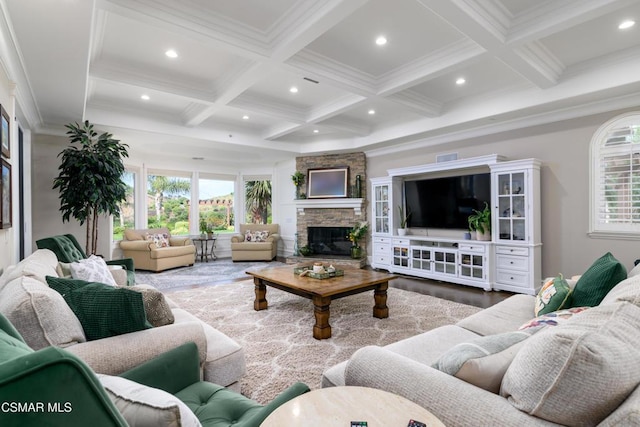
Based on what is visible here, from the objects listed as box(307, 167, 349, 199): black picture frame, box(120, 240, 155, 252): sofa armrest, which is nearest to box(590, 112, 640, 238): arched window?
box(307, 167, 349, 199): black picture frame

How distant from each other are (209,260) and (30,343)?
Answer: 22.4ft

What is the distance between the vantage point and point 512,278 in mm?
4586

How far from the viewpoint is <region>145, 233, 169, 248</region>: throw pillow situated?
6.73 m

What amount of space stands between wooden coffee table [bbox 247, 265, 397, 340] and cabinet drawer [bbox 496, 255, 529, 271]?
216 centimetres

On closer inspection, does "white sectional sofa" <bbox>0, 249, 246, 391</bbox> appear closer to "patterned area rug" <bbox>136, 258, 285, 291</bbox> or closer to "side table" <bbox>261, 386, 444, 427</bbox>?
"side table" <bbox>261, 386, 444, 427</bbox>

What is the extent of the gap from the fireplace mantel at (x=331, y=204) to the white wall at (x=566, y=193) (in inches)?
121

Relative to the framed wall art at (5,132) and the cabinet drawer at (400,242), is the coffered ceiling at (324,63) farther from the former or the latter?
the cabinet drawer at (400,242)

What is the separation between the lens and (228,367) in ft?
5.96

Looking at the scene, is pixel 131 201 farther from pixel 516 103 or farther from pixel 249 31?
pixel 516 103

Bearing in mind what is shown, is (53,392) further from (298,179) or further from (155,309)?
(298,179)

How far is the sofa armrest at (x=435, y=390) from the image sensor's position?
944 millimetres

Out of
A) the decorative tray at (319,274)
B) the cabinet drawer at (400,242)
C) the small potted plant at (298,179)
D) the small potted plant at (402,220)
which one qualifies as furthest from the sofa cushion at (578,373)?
Result: the small potted plant at (298,179)

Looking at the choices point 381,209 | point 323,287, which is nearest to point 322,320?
point 323,287

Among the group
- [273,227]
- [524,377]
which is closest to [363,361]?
[524,377]
